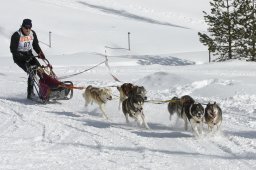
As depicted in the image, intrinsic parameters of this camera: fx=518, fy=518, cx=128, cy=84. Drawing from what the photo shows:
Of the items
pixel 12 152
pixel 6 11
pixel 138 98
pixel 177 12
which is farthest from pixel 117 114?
pixel 177 12

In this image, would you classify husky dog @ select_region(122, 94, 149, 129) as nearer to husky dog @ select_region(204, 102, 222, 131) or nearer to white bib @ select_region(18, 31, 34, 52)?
husky dog @ select_region(204, 102, 222, 131)

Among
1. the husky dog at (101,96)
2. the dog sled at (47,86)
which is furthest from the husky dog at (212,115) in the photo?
the dog sled at (47,86)

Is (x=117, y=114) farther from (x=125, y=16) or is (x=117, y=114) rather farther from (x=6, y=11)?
(x=125, y=16)

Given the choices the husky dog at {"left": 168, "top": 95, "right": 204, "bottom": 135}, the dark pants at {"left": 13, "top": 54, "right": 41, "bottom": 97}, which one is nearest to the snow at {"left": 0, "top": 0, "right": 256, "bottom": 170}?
the husky dog at {"left": 168, "top": 95, "right": 204, "bottom": 135}

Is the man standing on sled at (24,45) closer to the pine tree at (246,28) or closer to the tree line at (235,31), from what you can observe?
the tree line at (235,31)


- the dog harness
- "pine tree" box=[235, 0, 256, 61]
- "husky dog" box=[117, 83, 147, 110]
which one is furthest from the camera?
"pine tree" box=[235, 0, 256, 61]

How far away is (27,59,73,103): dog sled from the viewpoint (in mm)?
10273

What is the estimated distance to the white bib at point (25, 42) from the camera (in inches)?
411

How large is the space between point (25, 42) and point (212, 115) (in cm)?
485

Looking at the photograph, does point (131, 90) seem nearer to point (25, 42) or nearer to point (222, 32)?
point (25, 42)

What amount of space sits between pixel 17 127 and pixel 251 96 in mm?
4929

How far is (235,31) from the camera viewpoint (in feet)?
84.8

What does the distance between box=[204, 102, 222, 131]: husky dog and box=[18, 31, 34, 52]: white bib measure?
15.4ft

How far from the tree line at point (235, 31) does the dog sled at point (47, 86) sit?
A: 16.4 m
